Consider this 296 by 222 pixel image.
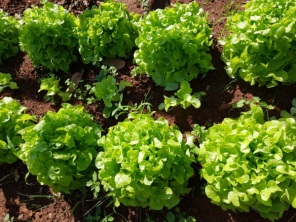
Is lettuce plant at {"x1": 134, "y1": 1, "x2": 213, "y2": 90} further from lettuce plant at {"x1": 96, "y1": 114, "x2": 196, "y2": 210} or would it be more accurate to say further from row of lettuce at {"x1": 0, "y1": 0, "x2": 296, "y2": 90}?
lettuce plant at {"x1": 96, "y1": 114, "x2": 196, "y2": 210}

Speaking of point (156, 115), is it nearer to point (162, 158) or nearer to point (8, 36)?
point (162, 158)

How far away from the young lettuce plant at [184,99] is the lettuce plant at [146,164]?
0.34 meters

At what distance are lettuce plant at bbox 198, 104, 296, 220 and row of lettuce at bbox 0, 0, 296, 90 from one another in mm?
604

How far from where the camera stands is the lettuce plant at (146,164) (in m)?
2.88

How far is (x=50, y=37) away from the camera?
4.05 metres

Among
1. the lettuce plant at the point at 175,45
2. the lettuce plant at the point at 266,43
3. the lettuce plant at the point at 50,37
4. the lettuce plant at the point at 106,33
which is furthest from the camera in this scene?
the lettuce plant at the point at 50,37

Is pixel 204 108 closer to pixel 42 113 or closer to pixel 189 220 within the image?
pixel 189 220

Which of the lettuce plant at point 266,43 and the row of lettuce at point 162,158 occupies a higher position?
the lettuce plant at point 266,43

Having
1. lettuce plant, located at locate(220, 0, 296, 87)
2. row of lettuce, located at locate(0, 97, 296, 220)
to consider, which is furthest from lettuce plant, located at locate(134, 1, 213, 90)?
row of lettuce, located at locate(0, 97, 296, 220)

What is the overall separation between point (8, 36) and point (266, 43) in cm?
294

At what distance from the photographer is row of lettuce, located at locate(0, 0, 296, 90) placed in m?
3.12

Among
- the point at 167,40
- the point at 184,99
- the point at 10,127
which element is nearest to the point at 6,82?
the point at 10,127

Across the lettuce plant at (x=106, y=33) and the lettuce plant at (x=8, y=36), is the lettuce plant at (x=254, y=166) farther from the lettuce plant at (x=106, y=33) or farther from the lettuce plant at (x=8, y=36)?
the lettuce plant at (x=8, y=36)

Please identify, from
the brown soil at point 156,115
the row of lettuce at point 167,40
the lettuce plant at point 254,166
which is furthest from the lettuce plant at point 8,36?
the lettuce plant at point 254,166
